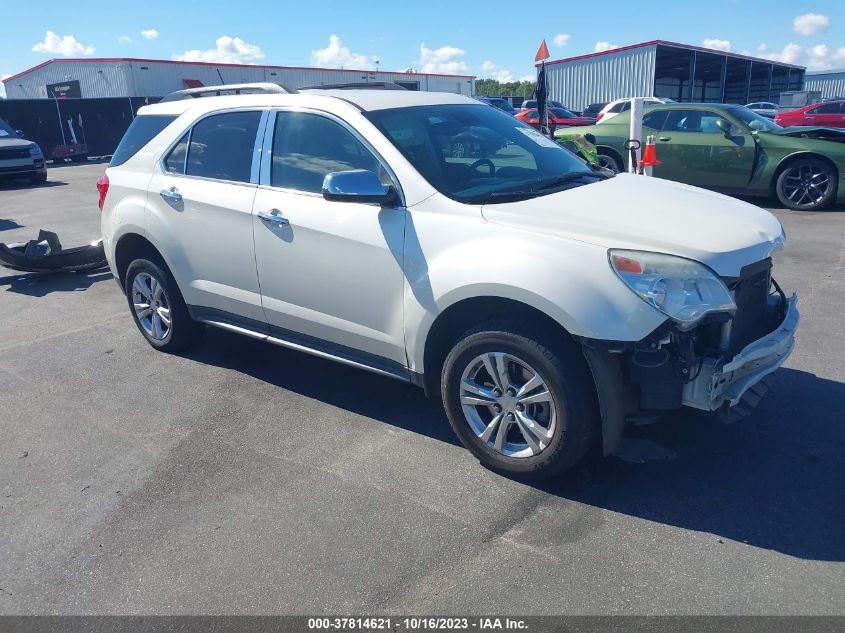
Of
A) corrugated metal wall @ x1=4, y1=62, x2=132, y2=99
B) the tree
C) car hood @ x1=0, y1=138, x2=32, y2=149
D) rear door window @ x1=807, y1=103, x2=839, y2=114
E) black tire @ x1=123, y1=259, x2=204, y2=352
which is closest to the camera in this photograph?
black tire @ x1=123, y1=259, x2=204, y2=352

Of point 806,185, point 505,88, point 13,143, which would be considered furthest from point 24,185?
point 505,88

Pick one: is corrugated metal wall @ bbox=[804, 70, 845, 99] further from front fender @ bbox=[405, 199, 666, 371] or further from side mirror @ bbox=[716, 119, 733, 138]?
front fender @ bbox=[405, 199, 666, 371]

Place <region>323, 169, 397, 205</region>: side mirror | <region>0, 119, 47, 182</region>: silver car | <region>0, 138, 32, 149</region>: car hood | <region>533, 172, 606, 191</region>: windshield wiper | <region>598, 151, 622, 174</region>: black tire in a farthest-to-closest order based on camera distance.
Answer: <region>0, 138, 32, 149</region>: car hood → <region>0, 119, 47, 182</region>: silver car → <region>598, 151, 622, 174</region>: black tire → <region>533, 172, 606, 191</region>: windshield wiper → <region>323, 169, 397, 205</region>: side mirror

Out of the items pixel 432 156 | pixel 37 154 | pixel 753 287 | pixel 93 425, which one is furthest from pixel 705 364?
pixel 37 154

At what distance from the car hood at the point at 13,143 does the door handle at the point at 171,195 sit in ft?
52.6

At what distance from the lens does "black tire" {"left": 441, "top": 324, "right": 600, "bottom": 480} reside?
3.22 meters

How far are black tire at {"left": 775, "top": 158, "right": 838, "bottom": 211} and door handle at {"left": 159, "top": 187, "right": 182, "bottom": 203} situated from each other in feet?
29.5

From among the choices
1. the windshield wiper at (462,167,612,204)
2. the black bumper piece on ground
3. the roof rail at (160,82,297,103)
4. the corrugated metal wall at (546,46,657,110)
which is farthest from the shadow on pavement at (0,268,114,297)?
the corrugated metal wall at (546,46,657,110)

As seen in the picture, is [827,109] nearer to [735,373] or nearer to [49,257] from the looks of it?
[49,257]

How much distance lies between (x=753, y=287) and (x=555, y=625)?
6.38 feet

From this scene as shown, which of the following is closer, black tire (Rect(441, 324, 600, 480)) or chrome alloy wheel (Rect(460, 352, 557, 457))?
black tire (Rect(441, 324, 600, 480))

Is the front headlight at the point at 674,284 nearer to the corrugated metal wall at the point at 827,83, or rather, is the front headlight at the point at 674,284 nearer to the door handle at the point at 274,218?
the door handle at the point at 274,218

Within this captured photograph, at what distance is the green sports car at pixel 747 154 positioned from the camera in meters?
10.2

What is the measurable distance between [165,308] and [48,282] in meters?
3.60
